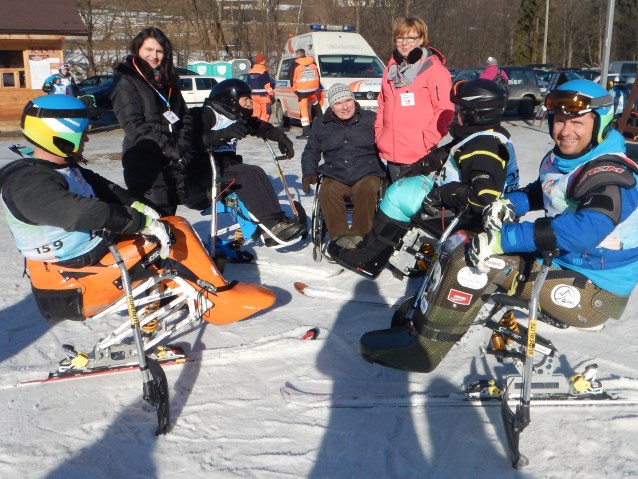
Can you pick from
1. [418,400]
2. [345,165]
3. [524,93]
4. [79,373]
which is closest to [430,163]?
[345,165]

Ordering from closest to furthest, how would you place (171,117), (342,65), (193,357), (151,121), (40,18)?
(193,357)
(151,121)
(171,117)
(342,65)
(40,18)

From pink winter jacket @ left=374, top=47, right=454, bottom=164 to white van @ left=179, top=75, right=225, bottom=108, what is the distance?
15430 mm

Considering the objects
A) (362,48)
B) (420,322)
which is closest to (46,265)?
(420,322)

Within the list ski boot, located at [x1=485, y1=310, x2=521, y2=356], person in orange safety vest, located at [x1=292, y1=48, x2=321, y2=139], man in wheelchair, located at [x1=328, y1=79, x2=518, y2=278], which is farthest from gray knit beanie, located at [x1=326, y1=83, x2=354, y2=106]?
person in orange safety vest, located at [x1=292, y1=48, x2=321, y2=139]

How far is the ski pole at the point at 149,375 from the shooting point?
2879mm

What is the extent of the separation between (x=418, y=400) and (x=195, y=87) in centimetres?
1832

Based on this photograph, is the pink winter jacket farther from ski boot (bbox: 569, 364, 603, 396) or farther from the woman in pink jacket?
ski boot (bbox: 569, 364, 603, 396)

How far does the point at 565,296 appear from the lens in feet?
9.52

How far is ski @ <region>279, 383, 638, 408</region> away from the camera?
304 centimetres

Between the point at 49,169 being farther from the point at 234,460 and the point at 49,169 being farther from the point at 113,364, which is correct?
the point at 234,460

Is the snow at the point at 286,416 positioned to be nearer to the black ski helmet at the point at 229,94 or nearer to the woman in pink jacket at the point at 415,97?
the woman in pink jacket at the point at 415,97

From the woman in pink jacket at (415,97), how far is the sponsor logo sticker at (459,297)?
242 cm

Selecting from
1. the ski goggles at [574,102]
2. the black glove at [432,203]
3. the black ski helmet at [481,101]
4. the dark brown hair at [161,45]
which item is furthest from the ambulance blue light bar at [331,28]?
the ski goggles at [574,102]

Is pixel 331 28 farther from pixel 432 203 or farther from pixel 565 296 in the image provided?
pixel 565 296
